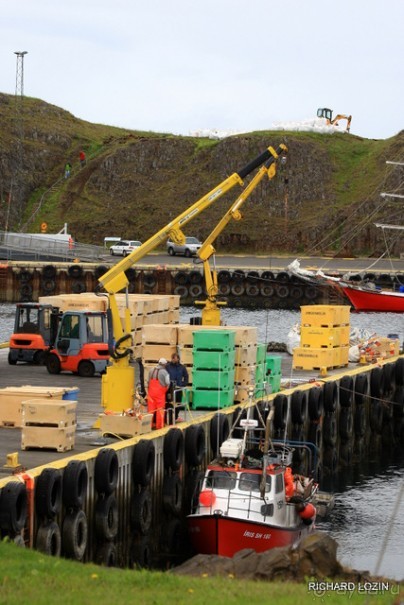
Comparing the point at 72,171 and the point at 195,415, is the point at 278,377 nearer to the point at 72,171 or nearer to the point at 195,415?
the point at 195,415

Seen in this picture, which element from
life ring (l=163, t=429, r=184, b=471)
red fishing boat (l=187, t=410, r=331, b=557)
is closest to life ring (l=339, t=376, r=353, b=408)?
life ring (l=163, t=429, r=184, b=471)

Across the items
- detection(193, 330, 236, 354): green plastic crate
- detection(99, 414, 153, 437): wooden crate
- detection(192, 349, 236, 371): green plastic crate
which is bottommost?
detection(99, 414, 153, 437): wooden crate

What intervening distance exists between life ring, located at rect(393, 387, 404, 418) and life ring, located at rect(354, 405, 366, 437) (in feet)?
12.4

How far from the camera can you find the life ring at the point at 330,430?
39.1 metres

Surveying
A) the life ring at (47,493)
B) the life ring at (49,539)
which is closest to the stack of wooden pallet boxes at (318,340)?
the life ring at (47,493)

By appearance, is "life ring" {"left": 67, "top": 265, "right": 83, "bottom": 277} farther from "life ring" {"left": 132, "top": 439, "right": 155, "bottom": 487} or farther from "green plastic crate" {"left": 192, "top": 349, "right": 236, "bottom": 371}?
"life ring" {"left": 132, "top": 439, "right": 155, "bottom": 487}

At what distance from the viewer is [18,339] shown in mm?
42375

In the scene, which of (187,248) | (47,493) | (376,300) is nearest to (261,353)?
(47,493)

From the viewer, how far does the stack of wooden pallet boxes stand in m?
43.1

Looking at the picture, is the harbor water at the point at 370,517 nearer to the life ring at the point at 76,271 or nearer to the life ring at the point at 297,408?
the life ring at the point at 297,408

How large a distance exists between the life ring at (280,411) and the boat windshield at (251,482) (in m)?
8.07

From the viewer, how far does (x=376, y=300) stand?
317ft

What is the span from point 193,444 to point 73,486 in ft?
19.4

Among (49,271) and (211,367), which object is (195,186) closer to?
→ (49,271)
